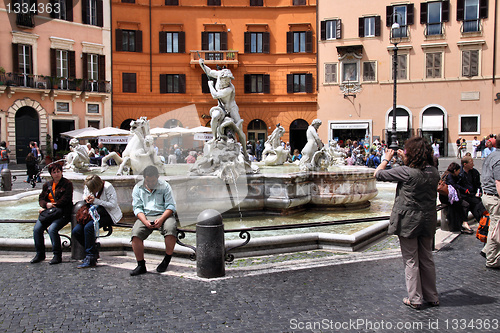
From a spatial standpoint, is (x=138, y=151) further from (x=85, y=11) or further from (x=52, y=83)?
(x=85, y=11)

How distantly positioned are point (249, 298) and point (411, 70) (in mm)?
32766

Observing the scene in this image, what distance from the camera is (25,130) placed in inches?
1200

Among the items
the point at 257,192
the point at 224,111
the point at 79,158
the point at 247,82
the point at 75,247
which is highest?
the point at 247,82

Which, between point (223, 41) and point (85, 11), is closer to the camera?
point (85, 11)

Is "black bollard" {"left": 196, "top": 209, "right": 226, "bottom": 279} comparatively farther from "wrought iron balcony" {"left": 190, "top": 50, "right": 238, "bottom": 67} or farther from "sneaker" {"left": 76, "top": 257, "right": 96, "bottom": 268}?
"wrought iron balcony" {"left": 190, "top": 50, "right": 238, "bottom": 67}

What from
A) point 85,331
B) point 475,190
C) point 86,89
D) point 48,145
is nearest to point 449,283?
point 475,190

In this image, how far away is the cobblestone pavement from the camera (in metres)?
4.23

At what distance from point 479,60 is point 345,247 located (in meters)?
31.0

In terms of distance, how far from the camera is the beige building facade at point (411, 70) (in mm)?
33000

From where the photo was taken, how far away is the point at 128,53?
35375mm

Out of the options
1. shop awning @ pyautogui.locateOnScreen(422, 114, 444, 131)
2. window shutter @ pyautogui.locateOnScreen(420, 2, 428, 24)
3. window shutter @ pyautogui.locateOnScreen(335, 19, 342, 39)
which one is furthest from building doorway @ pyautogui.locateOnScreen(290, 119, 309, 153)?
window shutter @ pyautogui.locateOnScreen(420, 2, 428, 24)

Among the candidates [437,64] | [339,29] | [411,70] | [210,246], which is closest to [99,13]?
[339,29]

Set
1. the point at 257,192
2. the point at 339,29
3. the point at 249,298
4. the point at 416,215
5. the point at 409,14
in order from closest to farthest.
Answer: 1. the point at 416,215
2. the point at 249,298
3. the point at 257,192
4. the point at 409,14
5. the point at 339,29

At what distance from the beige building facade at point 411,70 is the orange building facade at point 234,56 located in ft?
5.06
